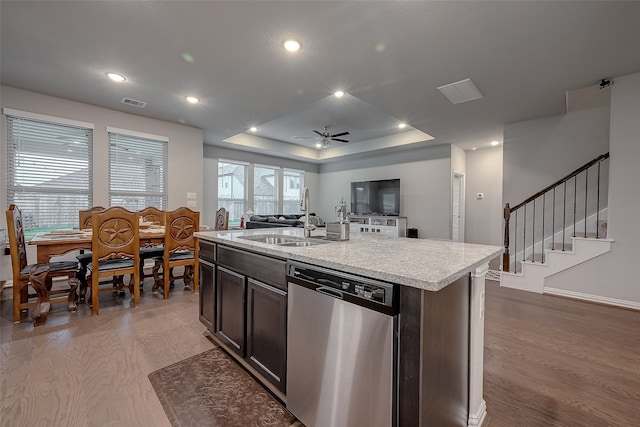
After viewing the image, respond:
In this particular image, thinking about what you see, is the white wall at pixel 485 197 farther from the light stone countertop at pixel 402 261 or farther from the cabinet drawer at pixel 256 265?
the cabinet drawer at pixel 256 265

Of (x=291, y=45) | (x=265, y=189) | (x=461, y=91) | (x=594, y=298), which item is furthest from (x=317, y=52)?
(x=265, y=189)

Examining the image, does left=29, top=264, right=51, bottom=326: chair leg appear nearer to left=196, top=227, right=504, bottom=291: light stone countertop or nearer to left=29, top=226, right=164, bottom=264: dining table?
left=29, top=226, right=164, bottom=264: dining table

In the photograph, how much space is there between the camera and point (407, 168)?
23.6ft

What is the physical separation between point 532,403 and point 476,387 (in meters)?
0.53

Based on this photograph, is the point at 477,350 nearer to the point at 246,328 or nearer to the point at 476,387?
the point at 476,387

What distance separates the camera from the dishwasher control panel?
1039 millimetres

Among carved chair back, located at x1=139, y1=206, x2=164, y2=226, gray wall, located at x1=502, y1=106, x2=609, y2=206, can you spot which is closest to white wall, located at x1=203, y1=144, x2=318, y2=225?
carved chair back, located at x1=139, y1=206, x2=164, y2=226

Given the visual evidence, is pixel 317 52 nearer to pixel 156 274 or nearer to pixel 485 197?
pixel 156 274

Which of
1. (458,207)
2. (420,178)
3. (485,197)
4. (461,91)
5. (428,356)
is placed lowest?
(428,356)

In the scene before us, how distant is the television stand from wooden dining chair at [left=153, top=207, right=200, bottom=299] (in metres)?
3.95

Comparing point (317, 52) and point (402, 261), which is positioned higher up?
point (317, 52)

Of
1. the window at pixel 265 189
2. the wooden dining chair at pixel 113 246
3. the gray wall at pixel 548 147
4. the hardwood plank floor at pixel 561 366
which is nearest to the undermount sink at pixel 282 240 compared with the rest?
the hardwood plank floor at pixel 561 366

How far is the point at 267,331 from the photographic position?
166 cm

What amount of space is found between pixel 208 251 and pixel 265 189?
591 cm
